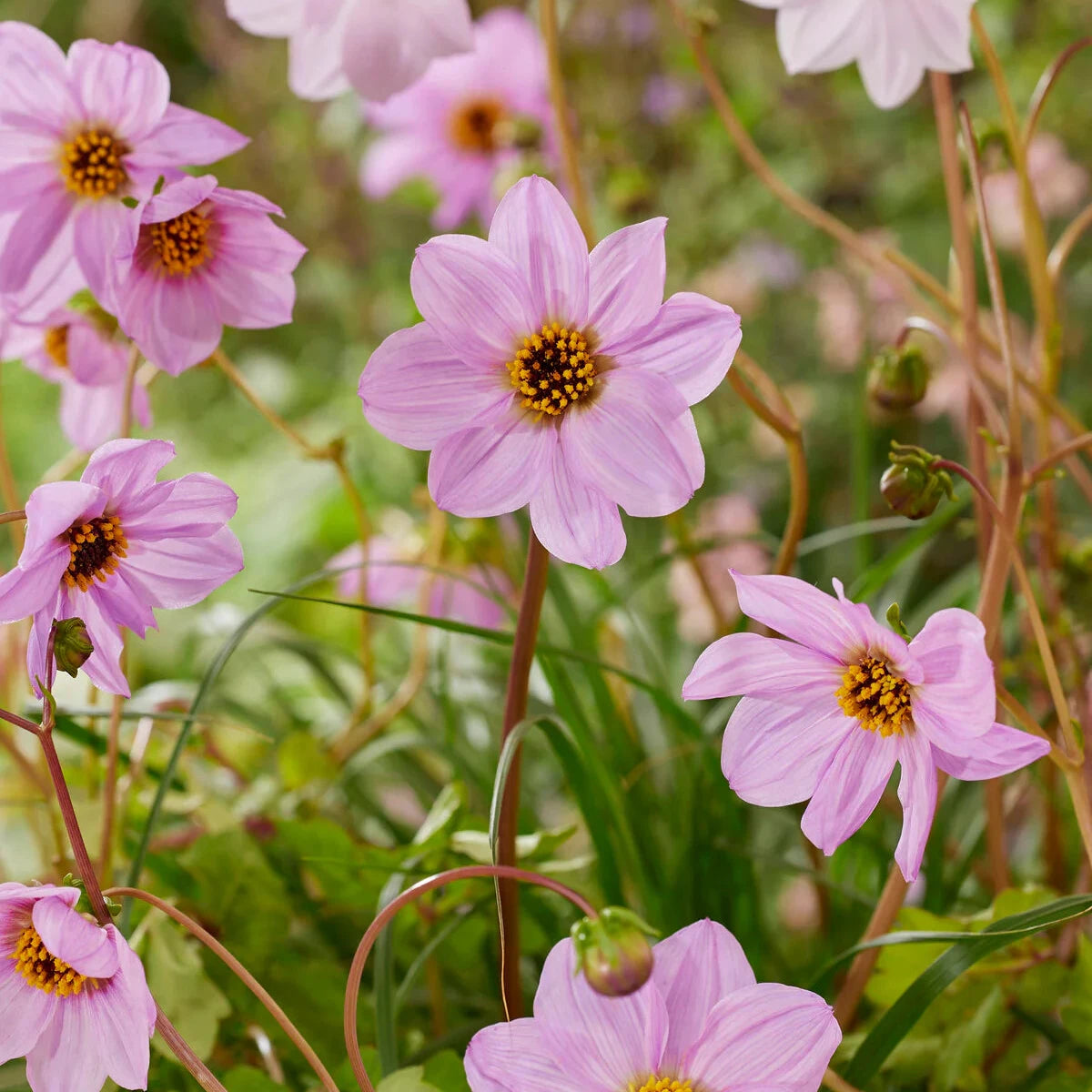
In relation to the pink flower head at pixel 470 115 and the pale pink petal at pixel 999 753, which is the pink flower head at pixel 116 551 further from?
the pink flower head at pixel 470 115

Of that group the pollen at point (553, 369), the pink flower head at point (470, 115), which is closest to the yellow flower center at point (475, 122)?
the pink flower head at point (470, 115)

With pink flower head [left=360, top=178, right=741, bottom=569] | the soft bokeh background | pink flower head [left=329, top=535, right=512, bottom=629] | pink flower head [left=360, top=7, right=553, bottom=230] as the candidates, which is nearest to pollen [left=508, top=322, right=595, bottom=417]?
pink flower head [left=360, top=178, right=741, bottom=569]

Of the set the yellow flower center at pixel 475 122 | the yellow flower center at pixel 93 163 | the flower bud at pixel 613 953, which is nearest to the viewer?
the flower bud at pixel 613 953

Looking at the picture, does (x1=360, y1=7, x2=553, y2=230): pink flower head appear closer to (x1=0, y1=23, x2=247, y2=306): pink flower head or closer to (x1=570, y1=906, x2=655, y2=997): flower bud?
(x1=0, y1=23, x2=247, y2=306): pink flower head

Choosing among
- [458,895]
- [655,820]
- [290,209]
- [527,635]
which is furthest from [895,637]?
[290,209]

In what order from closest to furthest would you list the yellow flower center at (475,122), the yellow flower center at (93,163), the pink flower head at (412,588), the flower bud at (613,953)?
the flower bud at (613,953) → the yellow flower center at (93,163) → the pink flower head at (412,588) → the yellow flower center at (475,122)

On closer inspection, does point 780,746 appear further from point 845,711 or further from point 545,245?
point 545,245

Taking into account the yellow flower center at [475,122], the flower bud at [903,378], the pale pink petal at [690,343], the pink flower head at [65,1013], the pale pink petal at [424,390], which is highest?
the yellow flower center at [475,122]
